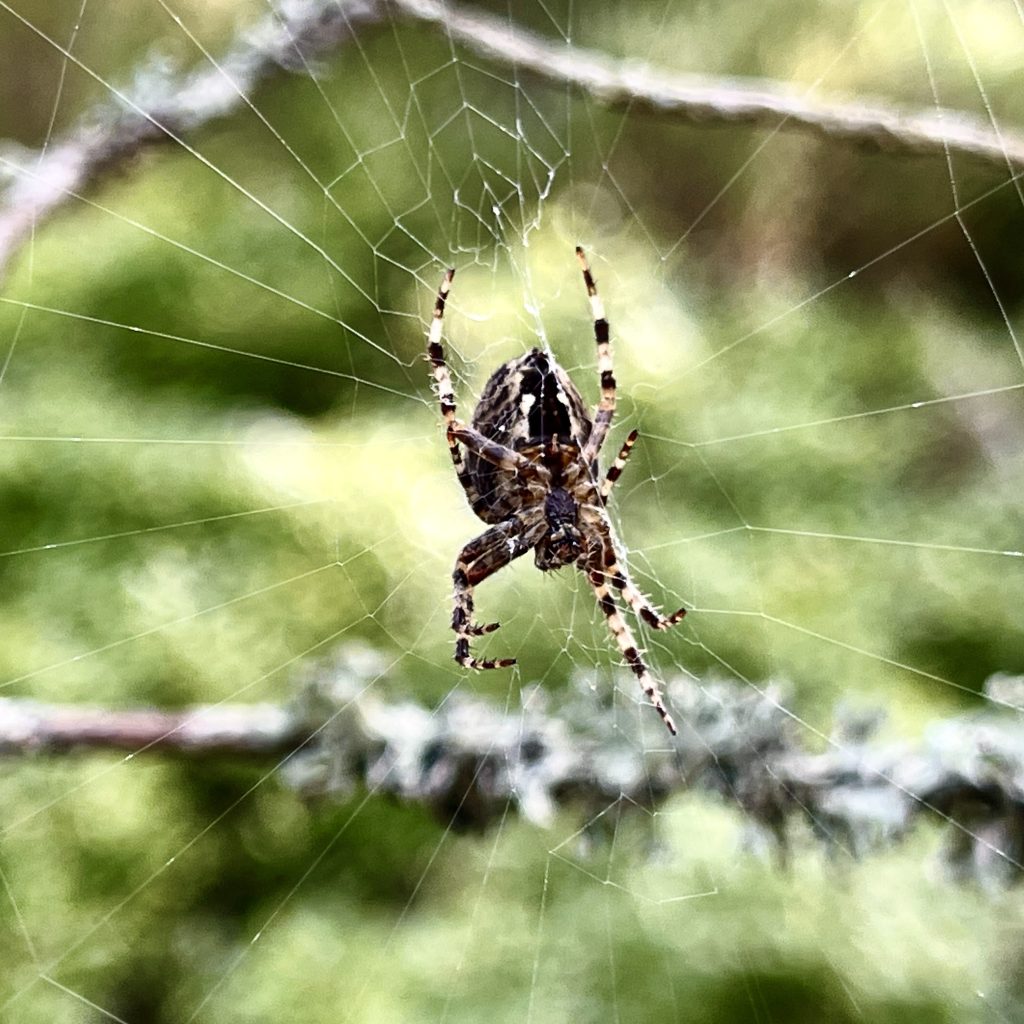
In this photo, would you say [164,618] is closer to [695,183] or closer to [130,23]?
[130,23]

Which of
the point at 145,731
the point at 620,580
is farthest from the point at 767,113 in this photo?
the point at 145,731

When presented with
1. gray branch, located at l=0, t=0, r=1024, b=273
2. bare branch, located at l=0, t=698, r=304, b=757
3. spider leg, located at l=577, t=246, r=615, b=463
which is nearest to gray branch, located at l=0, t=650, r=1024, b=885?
bare branch, located at l=0, t=698, r=304, b=757

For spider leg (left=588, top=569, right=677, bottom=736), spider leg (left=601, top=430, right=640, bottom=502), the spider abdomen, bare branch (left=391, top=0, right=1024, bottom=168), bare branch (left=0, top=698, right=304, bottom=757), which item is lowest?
spider leg (left=588, top=569, right=677, bottom=736)

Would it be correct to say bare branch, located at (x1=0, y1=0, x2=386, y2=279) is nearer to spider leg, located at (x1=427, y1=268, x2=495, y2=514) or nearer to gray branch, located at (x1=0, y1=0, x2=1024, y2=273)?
gray branch, located at (x1=0, y1=0, x2=1024, y2=273)

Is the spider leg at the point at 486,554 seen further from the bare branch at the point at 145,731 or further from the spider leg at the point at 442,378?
the bare branch at the point at 145,731

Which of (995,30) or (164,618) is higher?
(995,30)

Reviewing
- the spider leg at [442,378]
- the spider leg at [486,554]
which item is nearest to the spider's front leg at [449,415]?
the spider leg at [442,378]

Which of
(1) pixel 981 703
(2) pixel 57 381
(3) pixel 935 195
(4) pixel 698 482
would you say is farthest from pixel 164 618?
(3) pixel 935 195
